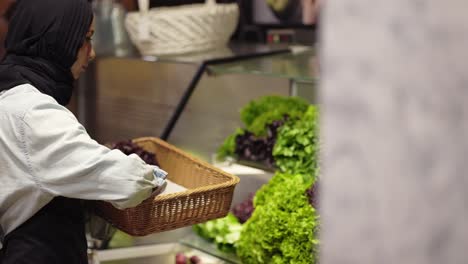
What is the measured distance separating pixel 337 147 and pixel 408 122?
0.08 m

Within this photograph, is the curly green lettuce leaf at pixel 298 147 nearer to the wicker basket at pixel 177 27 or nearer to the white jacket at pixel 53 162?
the white jacket at pixel 53 162

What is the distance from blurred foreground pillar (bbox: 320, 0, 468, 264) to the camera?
639 mm

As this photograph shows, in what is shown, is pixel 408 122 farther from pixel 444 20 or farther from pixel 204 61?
pixel 204 61

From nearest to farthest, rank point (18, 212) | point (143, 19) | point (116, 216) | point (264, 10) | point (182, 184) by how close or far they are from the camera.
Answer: point (18, 212)
point (116, 216)
point (182, 184)
point (143, 19)
point (264, 10)

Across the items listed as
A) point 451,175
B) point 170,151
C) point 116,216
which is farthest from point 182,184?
point 451,175

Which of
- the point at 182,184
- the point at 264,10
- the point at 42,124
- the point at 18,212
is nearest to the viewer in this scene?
the point at 42,124

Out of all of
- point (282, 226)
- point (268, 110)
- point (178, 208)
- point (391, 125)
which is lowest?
point (282, 226)

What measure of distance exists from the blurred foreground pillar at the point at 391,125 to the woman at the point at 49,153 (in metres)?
0.93

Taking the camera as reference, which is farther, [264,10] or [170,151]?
[264,10]

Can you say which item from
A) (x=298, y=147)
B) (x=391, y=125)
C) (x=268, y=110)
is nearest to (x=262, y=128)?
(x=268, y=110)

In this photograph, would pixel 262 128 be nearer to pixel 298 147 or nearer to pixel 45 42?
pixel 298 147

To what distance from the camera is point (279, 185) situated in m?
2.09

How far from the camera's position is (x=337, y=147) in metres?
0.65

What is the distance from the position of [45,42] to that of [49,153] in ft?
1.07
